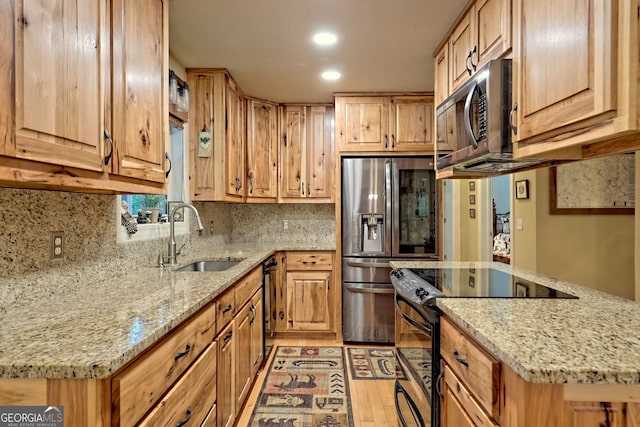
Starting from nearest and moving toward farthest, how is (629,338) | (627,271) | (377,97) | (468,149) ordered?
(629,338)
(468,149)
(627,271)
(377,97)

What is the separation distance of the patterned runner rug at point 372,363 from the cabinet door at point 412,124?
1.89m

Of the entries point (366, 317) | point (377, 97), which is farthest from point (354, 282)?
point (377, 97)

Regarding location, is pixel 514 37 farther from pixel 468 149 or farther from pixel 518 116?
pixel 468 149

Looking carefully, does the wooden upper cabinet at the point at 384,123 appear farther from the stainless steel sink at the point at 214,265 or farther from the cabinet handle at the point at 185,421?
the cabinet handle at the point at 185,421

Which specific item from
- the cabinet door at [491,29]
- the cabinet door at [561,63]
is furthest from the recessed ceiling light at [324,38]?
the cabinet door at [561,63]

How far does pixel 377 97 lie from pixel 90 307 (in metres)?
2.97

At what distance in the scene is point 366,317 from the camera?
3529mm

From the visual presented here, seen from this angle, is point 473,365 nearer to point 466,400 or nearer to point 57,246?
point 466,400

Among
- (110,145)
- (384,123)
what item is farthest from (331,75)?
(110,145)

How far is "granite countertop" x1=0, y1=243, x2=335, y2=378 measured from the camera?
0.83m

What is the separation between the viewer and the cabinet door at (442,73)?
7.87ft

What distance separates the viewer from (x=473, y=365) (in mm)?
1140

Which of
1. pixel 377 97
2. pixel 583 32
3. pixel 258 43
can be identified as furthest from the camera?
pixel 377 97

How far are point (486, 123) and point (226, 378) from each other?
1.73 meters
